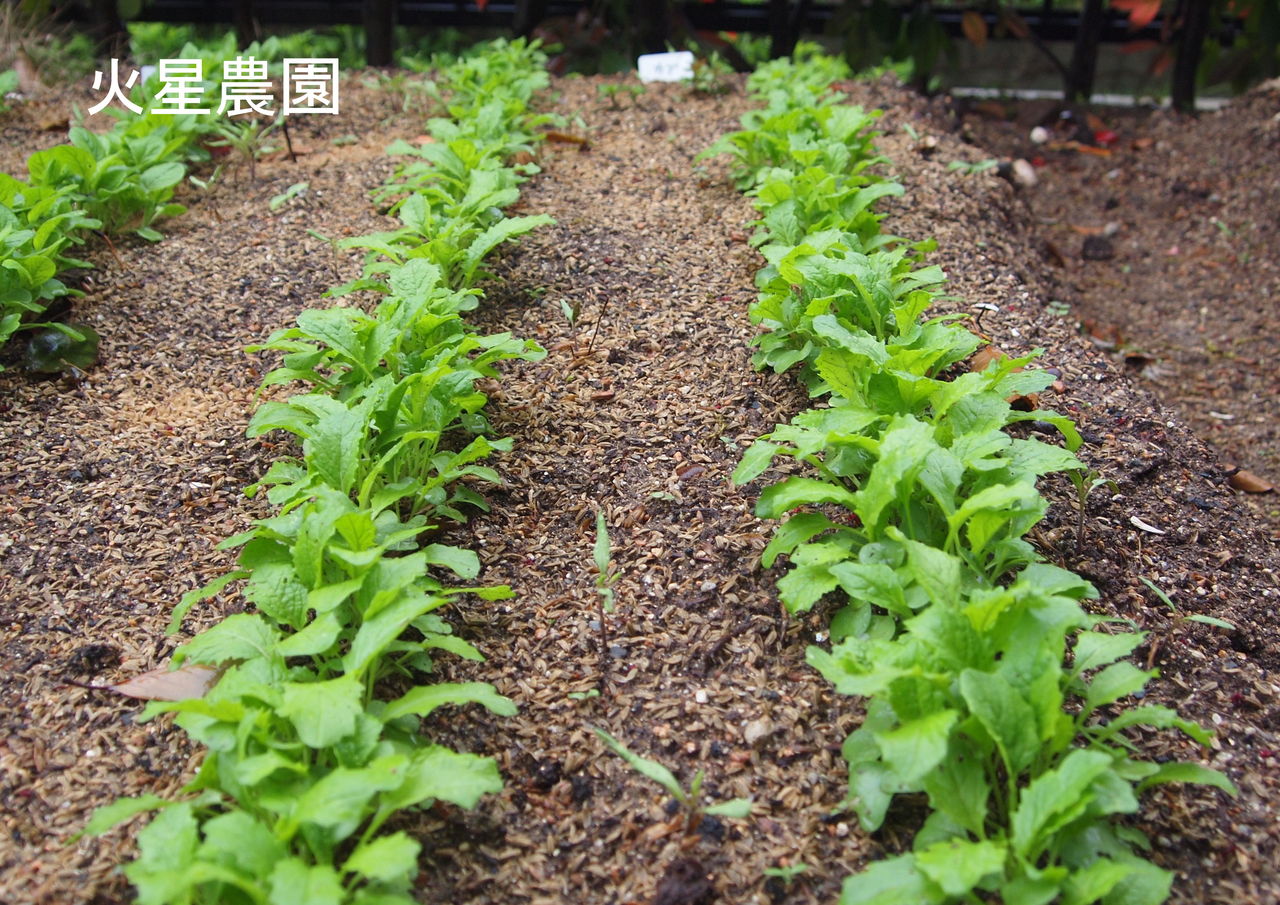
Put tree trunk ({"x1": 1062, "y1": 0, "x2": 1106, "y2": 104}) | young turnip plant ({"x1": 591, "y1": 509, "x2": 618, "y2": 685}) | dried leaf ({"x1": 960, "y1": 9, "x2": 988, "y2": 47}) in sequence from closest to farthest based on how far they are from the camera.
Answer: young turnip plant ({"x1": 591, "y1": 509, "x2": 618, "y2": 685}) < dried leaf ({"x1": 960, "y1": 9, "x2": 988, "y2": 47}) < tree trunk ({"x1": 1062, "y1": 0, "x2": 1106, "y2": 104})

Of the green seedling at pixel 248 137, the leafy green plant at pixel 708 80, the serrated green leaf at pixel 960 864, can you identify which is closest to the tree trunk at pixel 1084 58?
the leafy green plant at pixel 708 80

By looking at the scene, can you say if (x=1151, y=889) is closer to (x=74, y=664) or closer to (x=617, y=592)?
(x=617, y=592)

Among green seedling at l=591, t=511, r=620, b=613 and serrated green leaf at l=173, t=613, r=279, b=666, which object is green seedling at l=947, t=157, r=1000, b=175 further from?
serrated green leaf at l=173, t=613, r=279, b=666

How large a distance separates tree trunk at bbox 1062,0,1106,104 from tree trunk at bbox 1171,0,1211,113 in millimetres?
536

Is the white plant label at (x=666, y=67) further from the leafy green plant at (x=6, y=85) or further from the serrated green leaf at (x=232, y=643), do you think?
the serrated green leaf at (x=232, y=643)

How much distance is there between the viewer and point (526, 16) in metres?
7.16

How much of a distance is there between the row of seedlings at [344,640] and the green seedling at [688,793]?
24 cm

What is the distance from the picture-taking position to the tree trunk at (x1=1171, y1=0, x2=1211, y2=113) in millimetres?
7102

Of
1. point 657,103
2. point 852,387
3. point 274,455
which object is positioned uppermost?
point 657,103

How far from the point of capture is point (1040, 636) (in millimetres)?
A: 1787

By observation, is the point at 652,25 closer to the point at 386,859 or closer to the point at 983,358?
the point at 983,358

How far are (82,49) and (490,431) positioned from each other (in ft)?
18.3

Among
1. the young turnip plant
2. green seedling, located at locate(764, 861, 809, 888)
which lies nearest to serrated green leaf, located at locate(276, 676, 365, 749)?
the young turnip plant

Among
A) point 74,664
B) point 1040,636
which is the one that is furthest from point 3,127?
point 1040,636
